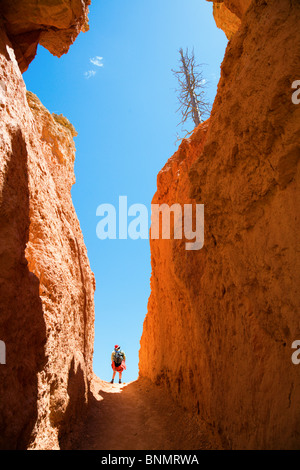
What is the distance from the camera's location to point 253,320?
4168 mm

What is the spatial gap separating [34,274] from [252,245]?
3722mm

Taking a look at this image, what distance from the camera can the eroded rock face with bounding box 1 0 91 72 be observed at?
581 cm

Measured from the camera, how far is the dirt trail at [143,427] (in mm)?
5501

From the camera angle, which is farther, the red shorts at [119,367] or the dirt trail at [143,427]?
the red shorts at [119,367]

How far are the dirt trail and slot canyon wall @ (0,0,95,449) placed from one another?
69 centimetres

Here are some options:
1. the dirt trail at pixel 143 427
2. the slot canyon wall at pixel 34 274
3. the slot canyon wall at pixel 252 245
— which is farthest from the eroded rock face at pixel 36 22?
the dirt trail at pixel 143 427

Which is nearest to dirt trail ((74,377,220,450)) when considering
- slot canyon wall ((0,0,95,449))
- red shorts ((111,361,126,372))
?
slot canyon wall ((0,0,95,449))

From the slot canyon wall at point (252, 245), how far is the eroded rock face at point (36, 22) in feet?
12.4

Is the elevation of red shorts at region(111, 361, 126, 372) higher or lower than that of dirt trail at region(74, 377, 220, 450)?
lower

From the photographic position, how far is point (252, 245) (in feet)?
13.4

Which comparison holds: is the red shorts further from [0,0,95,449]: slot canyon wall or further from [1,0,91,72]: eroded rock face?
[1,0,91,72]: eroded rock face

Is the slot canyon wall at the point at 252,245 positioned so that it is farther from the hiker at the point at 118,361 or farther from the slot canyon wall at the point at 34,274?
the hiker at the point at 118,361

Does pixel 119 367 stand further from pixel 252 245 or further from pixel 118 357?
pixel 252 245
